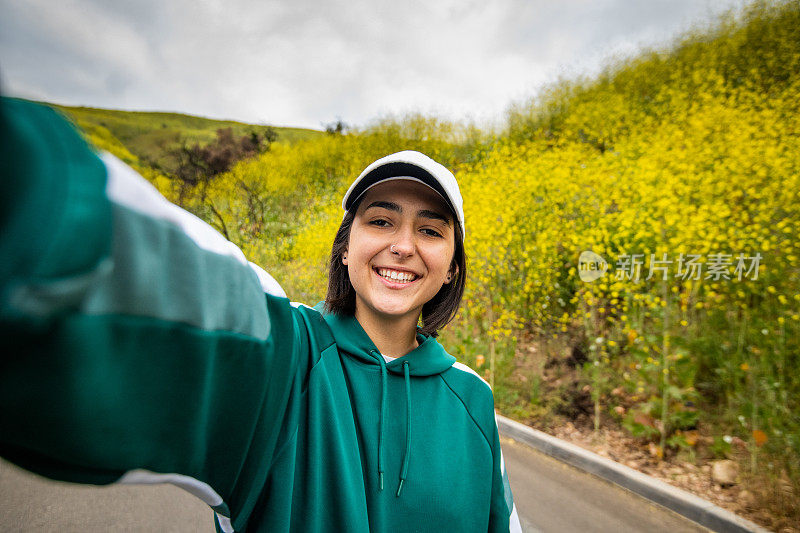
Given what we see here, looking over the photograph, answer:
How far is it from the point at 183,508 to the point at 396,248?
2997 millimetres

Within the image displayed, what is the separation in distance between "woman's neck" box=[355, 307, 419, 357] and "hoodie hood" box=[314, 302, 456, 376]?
1.3 inches

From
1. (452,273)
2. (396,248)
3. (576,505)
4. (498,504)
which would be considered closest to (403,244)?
(396,248)

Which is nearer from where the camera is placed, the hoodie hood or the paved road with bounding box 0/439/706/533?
the hoodie hood

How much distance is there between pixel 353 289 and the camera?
1.18 m

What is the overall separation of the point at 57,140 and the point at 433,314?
1189mm

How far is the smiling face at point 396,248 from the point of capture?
3.38ft

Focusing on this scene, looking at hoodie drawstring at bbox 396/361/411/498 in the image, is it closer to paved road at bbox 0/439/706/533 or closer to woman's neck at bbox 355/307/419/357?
woman's neck at bbox 355/307/419/357

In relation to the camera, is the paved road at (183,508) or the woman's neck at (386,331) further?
the paved road at (183,508)

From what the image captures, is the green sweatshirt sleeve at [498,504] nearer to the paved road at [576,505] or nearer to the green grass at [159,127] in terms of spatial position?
the paved road at [576,505]

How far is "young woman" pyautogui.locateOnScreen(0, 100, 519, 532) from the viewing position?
1.00ft

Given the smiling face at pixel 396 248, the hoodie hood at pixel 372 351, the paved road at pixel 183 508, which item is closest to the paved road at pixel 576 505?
the paved road at pixel 183 508

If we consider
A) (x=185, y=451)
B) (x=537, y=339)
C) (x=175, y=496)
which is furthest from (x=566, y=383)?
(x=185, y=451)

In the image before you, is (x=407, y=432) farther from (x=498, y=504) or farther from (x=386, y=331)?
(x=498, y=504)

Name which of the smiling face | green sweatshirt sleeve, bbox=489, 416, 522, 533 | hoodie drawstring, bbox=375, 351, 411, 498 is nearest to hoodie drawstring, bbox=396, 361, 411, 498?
hoodie drawstring, bbox=375, 351, 411, 498
